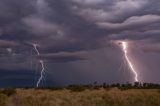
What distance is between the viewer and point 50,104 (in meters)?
33.8

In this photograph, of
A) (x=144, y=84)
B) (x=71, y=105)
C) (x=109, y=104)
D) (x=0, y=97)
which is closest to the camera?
(x=71, y=105)

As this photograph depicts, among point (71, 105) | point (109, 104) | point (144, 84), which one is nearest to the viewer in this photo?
point (71, 105)

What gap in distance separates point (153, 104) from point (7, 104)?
13041mm

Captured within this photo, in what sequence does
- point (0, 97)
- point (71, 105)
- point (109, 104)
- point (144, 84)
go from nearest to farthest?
point (71, 105) < point (109, 104) < point (0, 97) < point (144, 84)

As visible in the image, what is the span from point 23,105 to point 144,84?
94264 millimetres

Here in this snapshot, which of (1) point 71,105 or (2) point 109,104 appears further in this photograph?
(2) point 109,104

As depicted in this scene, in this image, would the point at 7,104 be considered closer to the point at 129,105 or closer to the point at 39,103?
the point at 39,103

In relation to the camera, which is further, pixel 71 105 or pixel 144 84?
pixel 144 84

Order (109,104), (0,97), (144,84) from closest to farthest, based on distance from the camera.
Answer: (109,104) → (0,97) → (144,84)

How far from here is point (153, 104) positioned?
3450 cm

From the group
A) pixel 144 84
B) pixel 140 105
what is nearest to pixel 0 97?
pixel 140 105

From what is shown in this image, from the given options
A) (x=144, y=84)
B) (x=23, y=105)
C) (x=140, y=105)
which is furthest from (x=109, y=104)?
(x=144, y=84)

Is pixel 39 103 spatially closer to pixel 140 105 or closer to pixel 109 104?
pixel 109 104

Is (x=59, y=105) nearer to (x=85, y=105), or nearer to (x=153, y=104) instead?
(x=85, y=105)
